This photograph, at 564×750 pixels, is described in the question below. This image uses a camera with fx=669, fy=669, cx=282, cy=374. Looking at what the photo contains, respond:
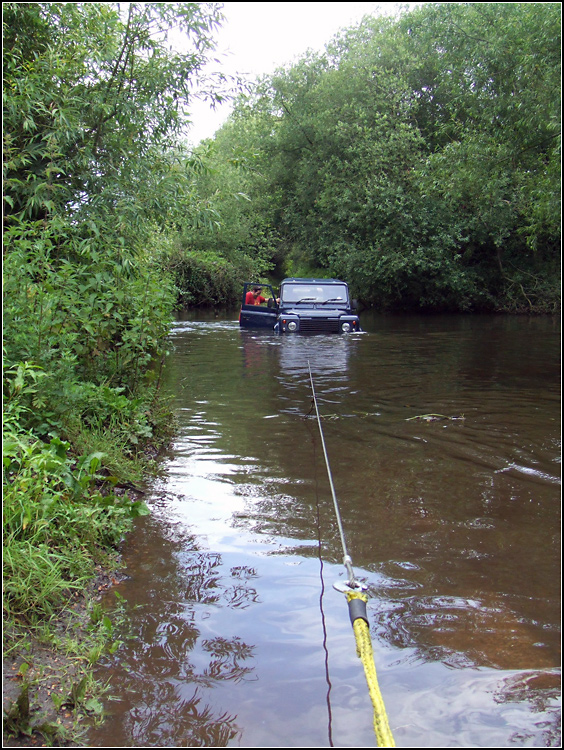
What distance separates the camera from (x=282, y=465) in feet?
21.0

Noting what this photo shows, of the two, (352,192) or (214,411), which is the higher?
(352,192)

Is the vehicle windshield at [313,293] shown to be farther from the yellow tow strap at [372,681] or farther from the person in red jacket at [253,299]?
the yellow tow strap at [372,681]

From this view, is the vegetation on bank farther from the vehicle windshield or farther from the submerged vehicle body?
the vehicle windshield

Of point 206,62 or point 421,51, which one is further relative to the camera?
point 421,51

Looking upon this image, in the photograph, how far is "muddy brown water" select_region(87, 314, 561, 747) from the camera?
278cm

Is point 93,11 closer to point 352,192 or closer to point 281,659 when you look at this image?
point 281,659

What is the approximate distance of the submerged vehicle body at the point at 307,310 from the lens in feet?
57.2

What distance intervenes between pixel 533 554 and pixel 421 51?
97.1 feet

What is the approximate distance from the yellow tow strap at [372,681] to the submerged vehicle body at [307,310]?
14.7m

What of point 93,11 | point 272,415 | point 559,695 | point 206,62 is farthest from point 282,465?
point 93,11

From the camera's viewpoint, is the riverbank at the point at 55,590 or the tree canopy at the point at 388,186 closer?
the riverbank at the point at 55,590

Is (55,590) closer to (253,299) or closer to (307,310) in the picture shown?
(307,310)

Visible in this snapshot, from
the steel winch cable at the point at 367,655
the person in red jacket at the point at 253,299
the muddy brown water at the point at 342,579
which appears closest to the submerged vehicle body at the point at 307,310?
the person in red jacket at the point at 253,299

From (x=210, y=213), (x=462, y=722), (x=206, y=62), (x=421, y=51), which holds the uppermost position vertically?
(x=421, y=51)
